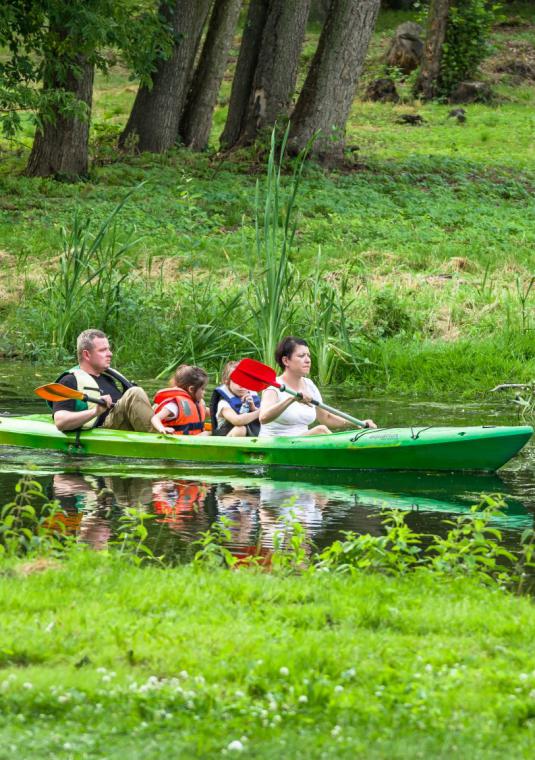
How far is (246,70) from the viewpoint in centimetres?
2145

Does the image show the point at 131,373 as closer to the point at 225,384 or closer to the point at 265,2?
the point at 225,384

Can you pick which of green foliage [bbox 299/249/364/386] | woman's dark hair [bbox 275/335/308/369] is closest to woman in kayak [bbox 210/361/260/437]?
woman's dark hair [bbox 275/335/308/369]

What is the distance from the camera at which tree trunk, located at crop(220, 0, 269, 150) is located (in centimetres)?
2123

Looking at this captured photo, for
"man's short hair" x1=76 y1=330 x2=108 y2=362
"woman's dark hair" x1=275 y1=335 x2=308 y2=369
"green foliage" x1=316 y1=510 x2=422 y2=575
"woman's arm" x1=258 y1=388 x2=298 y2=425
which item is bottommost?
"woman's arm" x1=258 y1=388 x2=298 y2=425

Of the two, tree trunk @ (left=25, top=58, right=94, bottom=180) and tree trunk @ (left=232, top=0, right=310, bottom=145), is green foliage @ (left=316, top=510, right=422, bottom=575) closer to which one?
tree trunk @ (left=25, top=58, right=94, bottom=180)

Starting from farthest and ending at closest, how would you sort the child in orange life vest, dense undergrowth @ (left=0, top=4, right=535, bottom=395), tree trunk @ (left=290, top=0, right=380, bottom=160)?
tree trunk @ (left=290, top=0, right=380, bottom=160) < dense undergrowth @ (left=0, top=4, right=535, bottom=395) < the child in orange life vest

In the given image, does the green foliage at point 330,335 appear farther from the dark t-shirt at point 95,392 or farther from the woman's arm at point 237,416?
the dark t-shirt at point 95,392

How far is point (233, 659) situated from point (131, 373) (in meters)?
8.98

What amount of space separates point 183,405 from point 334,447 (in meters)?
1.26

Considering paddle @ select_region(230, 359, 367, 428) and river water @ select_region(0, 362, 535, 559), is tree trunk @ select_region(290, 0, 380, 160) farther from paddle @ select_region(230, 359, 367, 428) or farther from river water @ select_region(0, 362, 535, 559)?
paddle @ select_region(230, 359, 367, 428)

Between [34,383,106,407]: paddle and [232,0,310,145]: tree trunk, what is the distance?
12.3 m

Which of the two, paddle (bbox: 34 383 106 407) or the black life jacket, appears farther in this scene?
the black life jacket

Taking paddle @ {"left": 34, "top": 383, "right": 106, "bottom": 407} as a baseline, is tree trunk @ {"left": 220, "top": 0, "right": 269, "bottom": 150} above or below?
above

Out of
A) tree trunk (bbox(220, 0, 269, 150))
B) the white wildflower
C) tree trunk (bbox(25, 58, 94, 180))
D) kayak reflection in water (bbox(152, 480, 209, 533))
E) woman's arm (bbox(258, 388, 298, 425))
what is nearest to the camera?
the white wildflower
